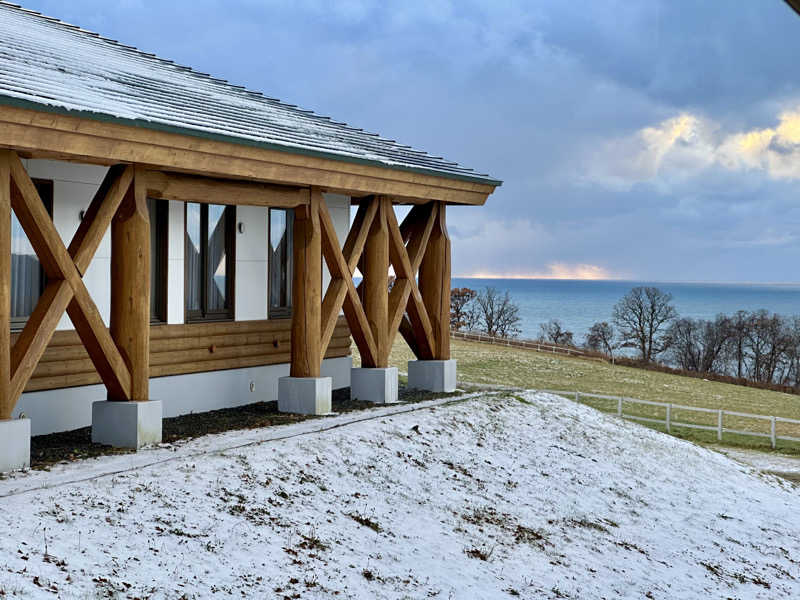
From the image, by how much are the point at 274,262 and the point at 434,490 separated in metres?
5.69

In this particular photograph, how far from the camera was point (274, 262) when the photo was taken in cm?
1509

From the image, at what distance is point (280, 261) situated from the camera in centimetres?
1520

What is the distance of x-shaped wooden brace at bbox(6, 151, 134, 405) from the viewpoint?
372 inches

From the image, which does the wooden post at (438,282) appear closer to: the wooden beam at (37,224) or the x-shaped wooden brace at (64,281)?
the x-shaped wooden brace at (64,281)

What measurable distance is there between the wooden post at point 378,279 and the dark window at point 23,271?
4941 millimetres

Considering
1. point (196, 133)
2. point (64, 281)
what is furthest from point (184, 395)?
point (196, 133)

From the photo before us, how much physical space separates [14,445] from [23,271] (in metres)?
2.89

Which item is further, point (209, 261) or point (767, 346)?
point (767, 346)

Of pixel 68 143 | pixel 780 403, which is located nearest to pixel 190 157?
pixel 68 143

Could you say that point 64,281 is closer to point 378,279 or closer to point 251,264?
point 251,264

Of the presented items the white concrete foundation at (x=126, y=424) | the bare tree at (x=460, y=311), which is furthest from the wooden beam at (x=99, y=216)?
the bare tree at (x=460, y=311)

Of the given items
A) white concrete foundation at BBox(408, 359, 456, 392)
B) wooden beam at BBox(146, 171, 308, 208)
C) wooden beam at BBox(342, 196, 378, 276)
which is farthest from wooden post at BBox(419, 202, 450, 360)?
wooden beam at BBox(146, 171, 308, 208)

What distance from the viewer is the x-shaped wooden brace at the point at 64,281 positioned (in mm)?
9438

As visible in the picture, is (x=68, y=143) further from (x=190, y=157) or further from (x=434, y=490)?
(x=434, y=490)
